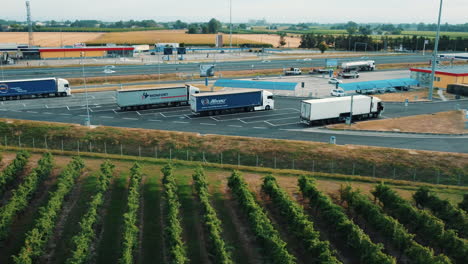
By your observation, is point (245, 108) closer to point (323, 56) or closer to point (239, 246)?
point (239, 246)

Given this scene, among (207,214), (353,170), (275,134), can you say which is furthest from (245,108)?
(207,214)

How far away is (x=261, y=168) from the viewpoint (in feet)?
143

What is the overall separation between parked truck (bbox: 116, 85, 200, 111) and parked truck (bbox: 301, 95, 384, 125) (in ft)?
67.6

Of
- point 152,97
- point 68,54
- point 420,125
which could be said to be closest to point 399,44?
point 68,54

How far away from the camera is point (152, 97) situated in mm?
65438

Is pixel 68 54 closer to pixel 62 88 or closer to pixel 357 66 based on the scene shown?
pixel 62 88

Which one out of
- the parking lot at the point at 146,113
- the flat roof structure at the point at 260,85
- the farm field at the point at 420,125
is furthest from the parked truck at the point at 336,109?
the flat roof structure at the point at 260,85

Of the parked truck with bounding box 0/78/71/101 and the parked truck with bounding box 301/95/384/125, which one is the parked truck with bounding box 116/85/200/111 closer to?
the parked truck with bounding box 0/78/71/101

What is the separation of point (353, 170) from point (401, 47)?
145 meters

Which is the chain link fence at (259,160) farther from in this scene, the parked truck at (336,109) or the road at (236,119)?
the parked truck at (336,109)

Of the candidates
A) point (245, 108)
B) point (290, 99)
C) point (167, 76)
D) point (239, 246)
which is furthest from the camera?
point (167, 76)

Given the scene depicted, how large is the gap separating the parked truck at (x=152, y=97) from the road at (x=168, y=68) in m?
36.3

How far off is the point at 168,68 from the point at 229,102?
5536cm

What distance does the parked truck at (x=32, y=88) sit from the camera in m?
70.9
